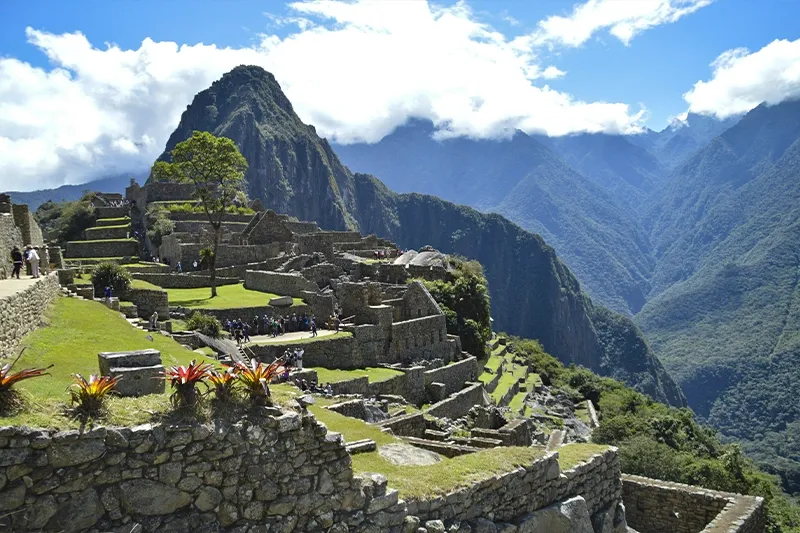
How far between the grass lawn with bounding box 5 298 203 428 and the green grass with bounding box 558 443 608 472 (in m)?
7.05

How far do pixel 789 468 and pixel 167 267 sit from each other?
8104 centimetres

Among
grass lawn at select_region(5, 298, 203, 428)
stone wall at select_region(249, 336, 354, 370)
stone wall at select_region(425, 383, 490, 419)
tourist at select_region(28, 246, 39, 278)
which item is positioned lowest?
stone wall at select_region(425, 383, 490, 419)

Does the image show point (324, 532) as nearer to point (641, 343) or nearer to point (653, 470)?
point (653, 470)

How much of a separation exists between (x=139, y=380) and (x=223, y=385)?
3.37 ft

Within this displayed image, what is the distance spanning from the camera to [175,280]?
4169 cm

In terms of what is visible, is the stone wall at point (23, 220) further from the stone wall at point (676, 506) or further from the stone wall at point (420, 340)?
the stone wall at point (676, 506)

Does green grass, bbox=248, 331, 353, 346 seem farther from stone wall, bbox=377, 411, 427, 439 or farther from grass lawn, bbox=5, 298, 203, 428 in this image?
stone wall, bbox=377, 411, 427, 439

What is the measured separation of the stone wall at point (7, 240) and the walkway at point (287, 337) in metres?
10.4

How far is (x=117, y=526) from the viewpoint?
6453 mm

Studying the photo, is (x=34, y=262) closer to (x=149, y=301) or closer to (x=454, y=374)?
(x=149, y=301)

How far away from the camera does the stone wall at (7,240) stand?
723 inches

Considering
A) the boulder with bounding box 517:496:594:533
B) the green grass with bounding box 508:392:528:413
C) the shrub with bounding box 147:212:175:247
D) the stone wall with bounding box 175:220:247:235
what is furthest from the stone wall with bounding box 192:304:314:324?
the boulder with bounding box 517:496:594:533

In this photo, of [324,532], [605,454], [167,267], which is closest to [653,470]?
[605,454]

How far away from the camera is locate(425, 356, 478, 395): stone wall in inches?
1342
